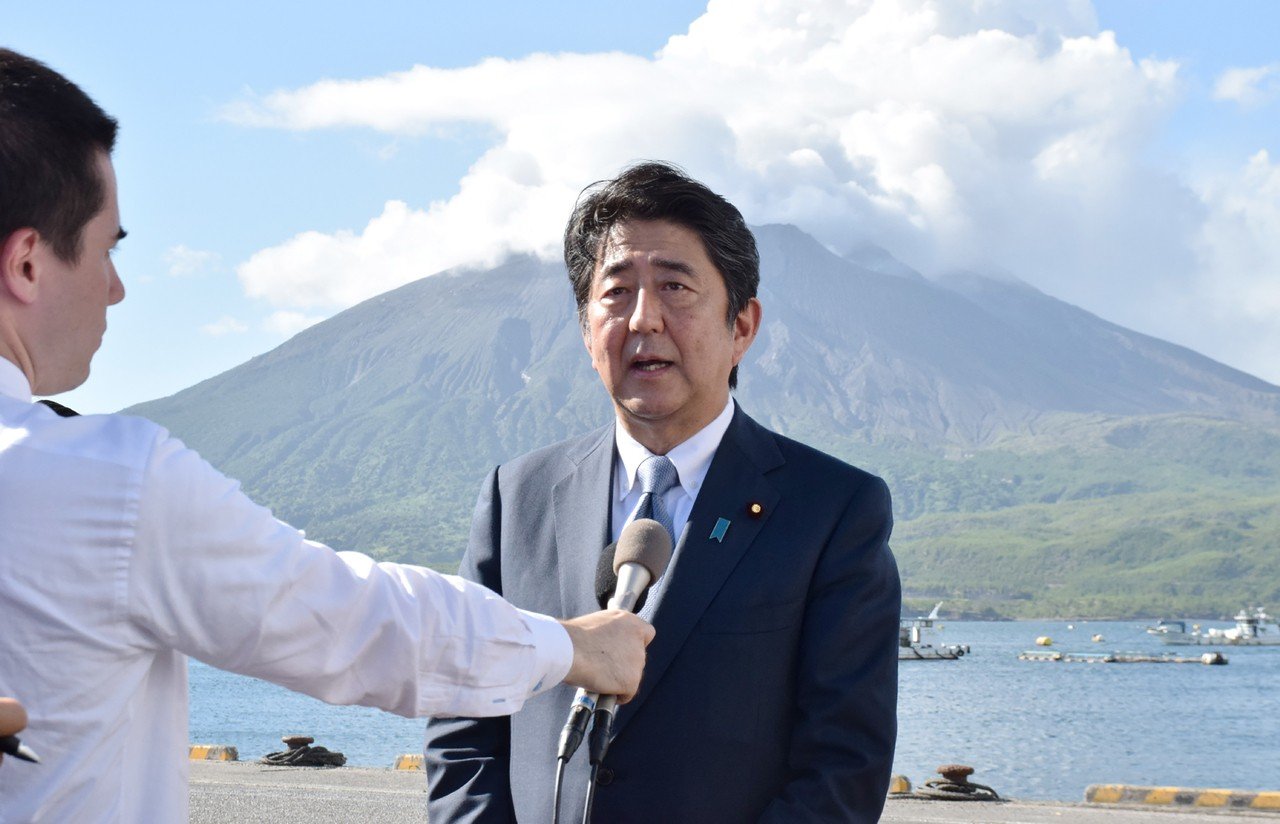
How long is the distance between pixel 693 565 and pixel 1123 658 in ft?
341

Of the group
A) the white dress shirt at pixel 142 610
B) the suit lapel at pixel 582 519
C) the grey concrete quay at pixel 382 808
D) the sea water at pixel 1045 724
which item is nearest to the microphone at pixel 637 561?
the white dress shirt at pixel 142 610

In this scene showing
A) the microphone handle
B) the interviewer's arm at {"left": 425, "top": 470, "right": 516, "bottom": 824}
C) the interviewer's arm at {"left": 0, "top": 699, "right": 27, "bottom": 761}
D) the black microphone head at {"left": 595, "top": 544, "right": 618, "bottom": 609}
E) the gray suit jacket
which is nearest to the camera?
the interviewer's arm at {"left": 0, "top": 699, "right": 27, "bottom": 761}

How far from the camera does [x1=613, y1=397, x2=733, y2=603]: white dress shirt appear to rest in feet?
11.2

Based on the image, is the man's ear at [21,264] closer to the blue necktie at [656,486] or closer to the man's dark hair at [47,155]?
the man's dark hair at [47,155]

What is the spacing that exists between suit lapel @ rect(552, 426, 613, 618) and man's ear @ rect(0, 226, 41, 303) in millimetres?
1613

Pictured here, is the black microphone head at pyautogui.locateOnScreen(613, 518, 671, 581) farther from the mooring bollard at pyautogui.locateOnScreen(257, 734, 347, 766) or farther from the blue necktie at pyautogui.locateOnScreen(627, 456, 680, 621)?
the mooring bollard at pyautogui.locateOnScreen(257, 734, 347, 766)

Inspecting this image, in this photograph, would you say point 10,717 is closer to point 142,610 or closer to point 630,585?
point 142,610

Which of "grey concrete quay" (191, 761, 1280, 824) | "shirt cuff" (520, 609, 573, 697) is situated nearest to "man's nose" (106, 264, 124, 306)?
"shirt cuff" (520, 609, 573, 697)

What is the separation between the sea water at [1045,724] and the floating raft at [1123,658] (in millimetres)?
966

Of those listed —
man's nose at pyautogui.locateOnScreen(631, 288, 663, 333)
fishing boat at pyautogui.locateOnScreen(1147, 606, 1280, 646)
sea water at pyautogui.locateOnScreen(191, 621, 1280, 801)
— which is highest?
fishing boat at pyautogui.locateOnScreen(1147, 606, 1280, 646)

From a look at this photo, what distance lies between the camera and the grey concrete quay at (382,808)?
1016 centimetres

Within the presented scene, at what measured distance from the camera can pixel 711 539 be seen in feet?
10.6

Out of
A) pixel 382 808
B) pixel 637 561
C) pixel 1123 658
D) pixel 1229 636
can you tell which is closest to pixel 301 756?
pixel 382 808

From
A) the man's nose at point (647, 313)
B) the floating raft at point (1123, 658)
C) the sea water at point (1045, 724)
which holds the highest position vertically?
the floating raft at point (1123, 658)
